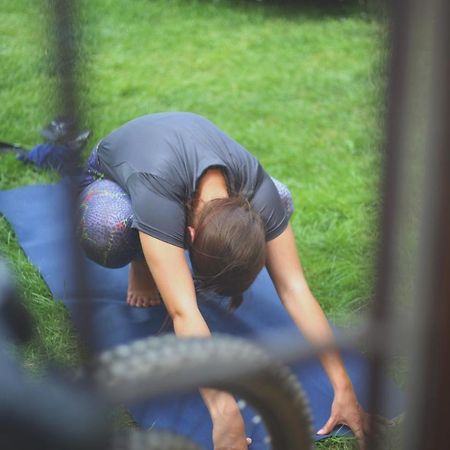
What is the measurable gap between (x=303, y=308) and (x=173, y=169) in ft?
1.42

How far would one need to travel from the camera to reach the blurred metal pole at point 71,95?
44 centimetres

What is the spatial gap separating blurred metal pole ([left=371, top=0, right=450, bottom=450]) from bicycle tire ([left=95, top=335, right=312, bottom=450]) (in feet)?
0.28

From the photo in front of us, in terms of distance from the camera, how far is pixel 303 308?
76.2 inches

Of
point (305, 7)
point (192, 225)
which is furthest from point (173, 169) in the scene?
point (305, 7)

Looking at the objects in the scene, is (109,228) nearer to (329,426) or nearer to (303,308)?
(303,308)

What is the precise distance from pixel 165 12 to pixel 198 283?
3.69 meters

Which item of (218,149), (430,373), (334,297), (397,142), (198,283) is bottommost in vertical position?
(334,297)

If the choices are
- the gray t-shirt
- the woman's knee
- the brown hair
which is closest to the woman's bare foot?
the woman's knee

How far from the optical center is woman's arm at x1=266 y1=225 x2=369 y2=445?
1726 mm

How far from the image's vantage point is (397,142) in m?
0.55

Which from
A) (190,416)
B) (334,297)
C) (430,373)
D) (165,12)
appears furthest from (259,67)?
(430,373)

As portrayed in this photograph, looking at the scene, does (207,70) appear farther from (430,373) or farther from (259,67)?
(430,373)

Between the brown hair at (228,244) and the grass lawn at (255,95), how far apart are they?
24 cm

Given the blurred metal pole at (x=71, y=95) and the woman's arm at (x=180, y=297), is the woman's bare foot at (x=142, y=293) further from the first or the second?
the blurred metal pole at (x=71, y=95)
